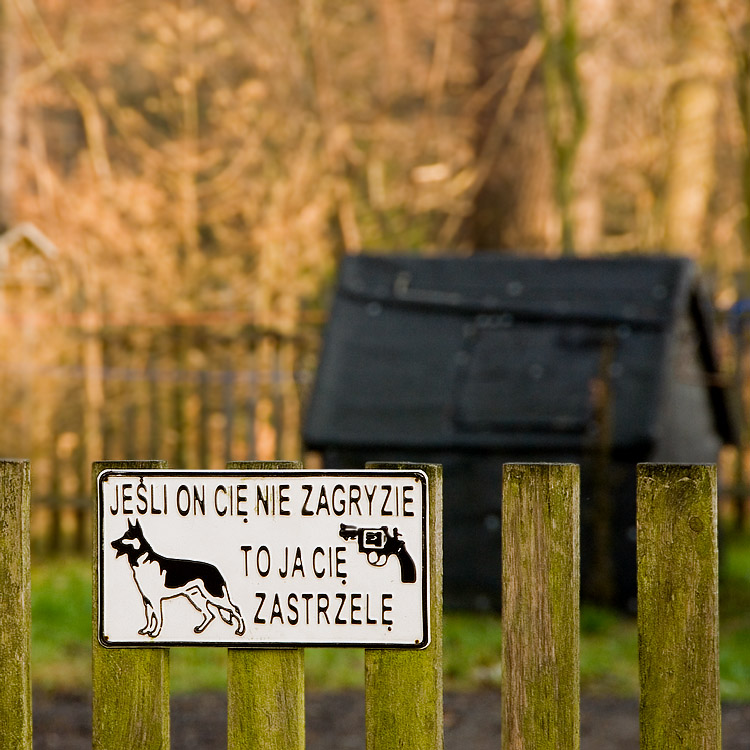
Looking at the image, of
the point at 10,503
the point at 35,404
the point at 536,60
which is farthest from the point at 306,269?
the point at 10,503

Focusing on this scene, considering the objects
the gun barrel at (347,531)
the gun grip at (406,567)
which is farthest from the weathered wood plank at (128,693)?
the gun grip at (406,567)

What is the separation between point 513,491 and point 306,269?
12123 mm

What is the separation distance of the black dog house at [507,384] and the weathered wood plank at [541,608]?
164 inches

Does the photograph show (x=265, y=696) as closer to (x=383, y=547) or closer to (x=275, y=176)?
(x=383, y=547)

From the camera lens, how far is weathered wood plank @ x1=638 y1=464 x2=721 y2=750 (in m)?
1.97

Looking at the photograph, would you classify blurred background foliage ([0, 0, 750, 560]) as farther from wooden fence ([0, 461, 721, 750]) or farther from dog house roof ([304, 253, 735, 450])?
wooden fence ([0, 461, 721, 750])

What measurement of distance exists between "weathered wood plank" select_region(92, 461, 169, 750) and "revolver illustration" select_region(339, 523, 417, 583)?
40 centimetres

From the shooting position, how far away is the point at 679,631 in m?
1.97

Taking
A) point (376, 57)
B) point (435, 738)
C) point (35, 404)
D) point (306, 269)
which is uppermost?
point (376, 57)

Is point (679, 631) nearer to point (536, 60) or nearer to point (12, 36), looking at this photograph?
point (536, 60)

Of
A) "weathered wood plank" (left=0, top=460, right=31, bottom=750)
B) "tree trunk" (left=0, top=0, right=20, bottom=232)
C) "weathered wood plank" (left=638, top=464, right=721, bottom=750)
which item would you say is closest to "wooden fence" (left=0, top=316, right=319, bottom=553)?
"tree trunk" (left=0, top=0, right=20, bottom=232)

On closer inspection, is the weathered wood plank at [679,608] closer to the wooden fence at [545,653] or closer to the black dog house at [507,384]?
the wooden fence at [545,653]

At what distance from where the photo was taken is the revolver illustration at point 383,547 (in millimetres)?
1947

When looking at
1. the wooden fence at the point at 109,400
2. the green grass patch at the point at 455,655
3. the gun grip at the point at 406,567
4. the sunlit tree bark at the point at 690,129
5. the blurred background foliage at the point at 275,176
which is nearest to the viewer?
the gun grip at the point at 406,567
